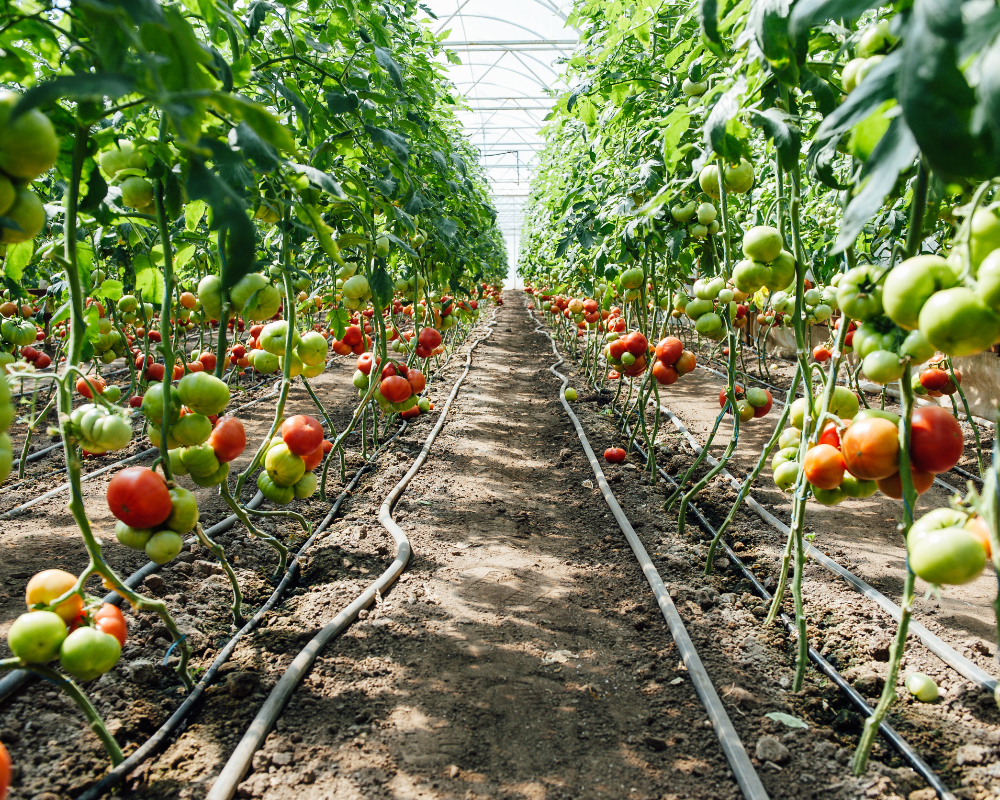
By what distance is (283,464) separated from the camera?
2072 millimetres

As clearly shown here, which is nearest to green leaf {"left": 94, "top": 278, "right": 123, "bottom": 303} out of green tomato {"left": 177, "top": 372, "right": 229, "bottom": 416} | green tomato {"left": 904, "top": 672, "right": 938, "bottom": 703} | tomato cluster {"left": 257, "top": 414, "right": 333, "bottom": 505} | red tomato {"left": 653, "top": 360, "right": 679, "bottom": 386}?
tomato cluster {"left": 257, "top": 414, "right": 333, "bottom": 505}

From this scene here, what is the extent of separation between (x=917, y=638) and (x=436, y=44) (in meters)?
4.57

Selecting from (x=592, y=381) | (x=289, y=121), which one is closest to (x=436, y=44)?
(x=289, y=121)

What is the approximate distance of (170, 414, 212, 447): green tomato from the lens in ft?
5.01

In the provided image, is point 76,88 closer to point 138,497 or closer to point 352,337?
point 138,497

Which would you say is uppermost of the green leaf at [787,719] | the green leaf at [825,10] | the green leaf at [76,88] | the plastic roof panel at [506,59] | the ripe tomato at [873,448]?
the plastic roof panel at [506,59]

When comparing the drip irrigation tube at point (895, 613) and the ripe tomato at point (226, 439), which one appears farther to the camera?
the drip irrigation tube at point (895, 613)

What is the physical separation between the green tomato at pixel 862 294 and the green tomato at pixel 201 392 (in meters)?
1.40

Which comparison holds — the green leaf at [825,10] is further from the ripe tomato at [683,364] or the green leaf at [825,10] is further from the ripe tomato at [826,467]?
the ripe tomato at [683,364]

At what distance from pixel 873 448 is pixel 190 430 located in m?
1.52

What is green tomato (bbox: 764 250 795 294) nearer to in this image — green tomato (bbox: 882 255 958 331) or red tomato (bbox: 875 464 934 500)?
red tomato (bbox: 875 464 934 500)

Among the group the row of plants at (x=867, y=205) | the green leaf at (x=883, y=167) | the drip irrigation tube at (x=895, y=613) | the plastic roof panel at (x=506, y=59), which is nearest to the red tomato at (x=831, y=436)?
the row of plants at (x=867, y=205)

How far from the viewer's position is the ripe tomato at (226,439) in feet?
5.50

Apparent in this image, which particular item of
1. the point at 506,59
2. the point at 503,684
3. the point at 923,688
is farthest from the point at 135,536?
the point at 506,59
